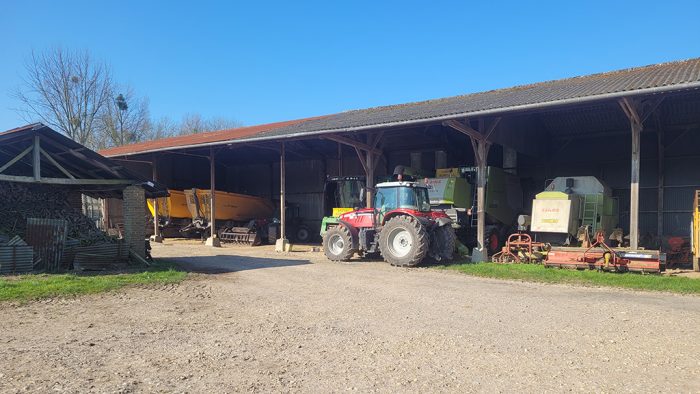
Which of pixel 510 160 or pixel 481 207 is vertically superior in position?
pixel 510 160

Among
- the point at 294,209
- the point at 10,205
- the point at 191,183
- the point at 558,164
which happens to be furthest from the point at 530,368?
the point at 191,183

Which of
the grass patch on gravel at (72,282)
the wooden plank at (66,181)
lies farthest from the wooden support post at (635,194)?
the wooden plank at (66,181)

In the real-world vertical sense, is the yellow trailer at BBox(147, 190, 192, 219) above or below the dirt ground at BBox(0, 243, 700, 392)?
above

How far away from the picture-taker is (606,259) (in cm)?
997

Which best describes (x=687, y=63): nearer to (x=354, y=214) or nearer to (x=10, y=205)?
(x=354, y=214)

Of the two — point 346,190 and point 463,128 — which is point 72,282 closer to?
point 463,128

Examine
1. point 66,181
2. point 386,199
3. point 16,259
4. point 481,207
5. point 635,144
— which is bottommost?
point 16,259

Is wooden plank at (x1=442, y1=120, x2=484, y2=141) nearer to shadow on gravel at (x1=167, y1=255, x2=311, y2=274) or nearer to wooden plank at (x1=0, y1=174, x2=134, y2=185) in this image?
shadow on gravel at (x1=167, y1=255, x2=311, y2=274)

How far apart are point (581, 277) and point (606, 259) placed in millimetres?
901

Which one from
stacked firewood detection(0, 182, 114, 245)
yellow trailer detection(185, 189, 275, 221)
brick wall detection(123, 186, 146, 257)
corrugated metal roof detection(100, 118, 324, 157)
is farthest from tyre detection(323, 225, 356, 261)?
yellow trailer detection(185, 189, 275, 221)

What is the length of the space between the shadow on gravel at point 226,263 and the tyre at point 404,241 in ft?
8.22

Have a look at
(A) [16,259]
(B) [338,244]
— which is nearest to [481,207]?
(B) [338,244]

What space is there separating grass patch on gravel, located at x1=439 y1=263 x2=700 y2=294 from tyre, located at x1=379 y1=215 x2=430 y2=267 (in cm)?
88

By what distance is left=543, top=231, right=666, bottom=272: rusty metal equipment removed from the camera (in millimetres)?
9617
